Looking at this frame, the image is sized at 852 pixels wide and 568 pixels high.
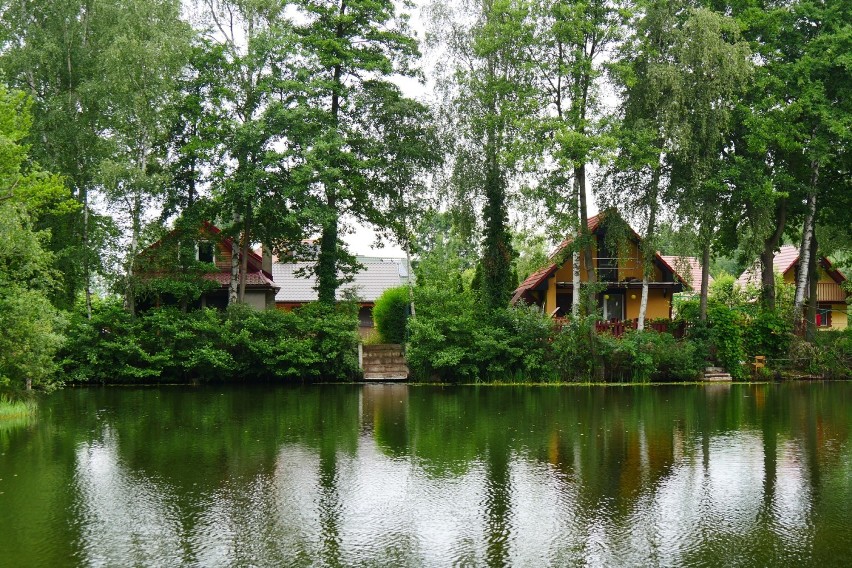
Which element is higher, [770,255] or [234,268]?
[770,255]

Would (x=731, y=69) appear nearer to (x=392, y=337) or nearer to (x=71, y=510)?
(x=392, y=337)

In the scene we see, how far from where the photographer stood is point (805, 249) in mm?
28250

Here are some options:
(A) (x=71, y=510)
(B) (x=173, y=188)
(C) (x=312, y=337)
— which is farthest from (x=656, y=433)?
(B) (x=173, y=188)

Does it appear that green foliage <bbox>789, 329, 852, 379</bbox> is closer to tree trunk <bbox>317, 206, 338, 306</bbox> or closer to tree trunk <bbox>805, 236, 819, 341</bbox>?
tree trunk <bbox>805, 236, 819, 341</bbox>

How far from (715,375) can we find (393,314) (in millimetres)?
12657

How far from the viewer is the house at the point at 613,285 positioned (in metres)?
32.4

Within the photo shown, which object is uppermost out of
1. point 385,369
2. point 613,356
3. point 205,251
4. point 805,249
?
point 205,251

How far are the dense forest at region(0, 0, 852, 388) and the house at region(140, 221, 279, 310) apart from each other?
1.78 ft

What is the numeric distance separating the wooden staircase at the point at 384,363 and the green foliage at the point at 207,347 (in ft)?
3.15

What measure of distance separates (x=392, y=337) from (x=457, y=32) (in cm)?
1240

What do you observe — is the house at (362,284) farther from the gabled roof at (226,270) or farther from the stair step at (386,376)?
the stair step at (386,376)

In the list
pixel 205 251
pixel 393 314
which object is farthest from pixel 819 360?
pixel 205 251

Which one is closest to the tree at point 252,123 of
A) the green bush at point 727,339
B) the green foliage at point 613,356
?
the green foliage at point 613,356

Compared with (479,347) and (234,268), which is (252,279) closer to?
(234,268)
